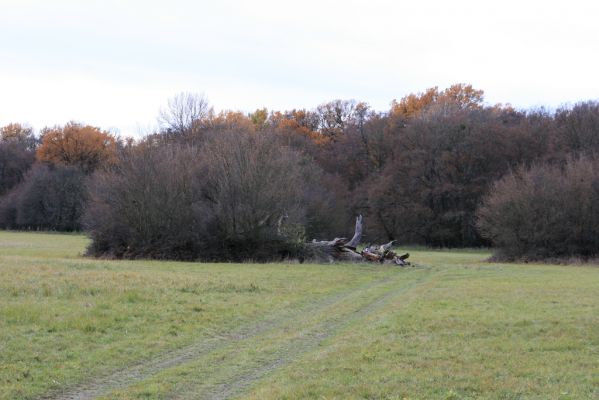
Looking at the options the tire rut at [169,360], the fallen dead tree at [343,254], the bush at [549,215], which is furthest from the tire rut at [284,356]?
the bush at [549,215]

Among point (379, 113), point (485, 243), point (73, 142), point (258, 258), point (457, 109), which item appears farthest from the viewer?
point (73, 142)

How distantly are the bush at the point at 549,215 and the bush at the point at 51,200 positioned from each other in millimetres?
70665

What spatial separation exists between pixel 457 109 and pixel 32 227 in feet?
227

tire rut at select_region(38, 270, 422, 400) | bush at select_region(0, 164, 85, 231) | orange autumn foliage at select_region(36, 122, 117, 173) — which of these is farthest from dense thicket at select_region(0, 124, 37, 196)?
tire rut at select_region(38, 270, 422, 400)

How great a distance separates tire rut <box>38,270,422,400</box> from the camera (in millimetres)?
8766

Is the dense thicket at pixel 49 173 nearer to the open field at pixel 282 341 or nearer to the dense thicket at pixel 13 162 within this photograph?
the dense thicket at pixel 13 162

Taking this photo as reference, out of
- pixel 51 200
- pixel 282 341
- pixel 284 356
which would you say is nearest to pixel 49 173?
pixel 51 200

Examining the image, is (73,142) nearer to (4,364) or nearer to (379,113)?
(379,113)

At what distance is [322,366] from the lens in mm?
9922

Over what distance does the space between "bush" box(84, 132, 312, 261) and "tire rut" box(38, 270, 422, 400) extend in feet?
68.1

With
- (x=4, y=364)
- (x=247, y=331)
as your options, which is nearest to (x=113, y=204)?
(x=247, y=331)

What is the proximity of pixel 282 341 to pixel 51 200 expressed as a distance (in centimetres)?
9251

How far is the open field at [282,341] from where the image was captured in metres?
8.75

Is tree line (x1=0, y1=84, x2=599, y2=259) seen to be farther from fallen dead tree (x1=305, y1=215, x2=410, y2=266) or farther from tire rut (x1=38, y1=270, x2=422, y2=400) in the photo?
tire rut (x1=38, y1=270, x2=422, y2=400)
